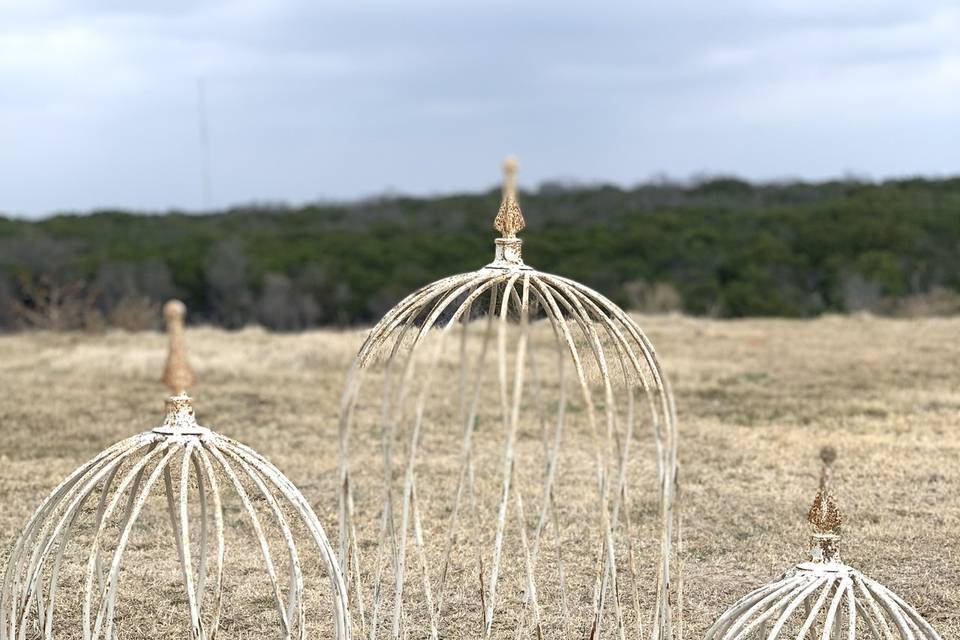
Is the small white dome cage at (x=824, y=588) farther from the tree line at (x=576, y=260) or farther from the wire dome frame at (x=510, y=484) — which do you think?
the tree line at (x=576, y=260)

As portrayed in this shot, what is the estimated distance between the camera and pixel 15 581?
415cm

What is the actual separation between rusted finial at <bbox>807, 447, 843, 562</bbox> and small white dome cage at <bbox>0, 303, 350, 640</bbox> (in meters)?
1.56

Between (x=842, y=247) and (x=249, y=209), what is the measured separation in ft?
94.7

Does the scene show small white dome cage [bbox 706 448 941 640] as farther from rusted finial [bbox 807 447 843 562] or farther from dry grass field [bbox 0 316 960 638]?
dry grass field [bbox 0 316 960 638]

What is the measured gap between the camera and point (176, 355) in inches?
147

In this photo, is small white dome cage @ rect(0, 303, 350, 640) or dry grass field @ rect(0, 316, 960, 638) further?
dry grass field @ rect(0, 316, 960, 638)

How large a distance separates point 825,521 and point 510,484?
342cm

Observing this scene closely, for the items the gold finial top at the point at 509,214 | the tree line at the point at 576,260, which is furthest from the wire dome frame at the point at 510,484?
the tree line at the point at 576,260

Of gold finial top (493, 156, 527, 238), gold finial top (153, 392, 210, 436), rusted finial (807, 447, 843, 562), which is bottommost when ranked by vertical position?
rusted finial (807, 447, 843, 562)

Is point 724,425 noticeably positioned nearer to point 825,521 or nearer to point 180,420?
point 825,521

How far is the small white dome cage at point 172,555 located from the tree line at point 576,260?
13982mm

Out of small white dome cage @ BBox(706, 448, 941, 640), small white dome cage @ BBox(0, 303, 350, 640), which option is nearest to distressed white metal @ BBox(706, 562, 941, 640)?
small white dome cage @ BBox(706, 448, 941, 640)

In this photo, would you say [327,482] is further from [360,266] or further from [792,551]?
[360,266]

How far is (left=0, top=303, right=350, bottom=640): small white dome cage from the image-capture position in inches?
154
